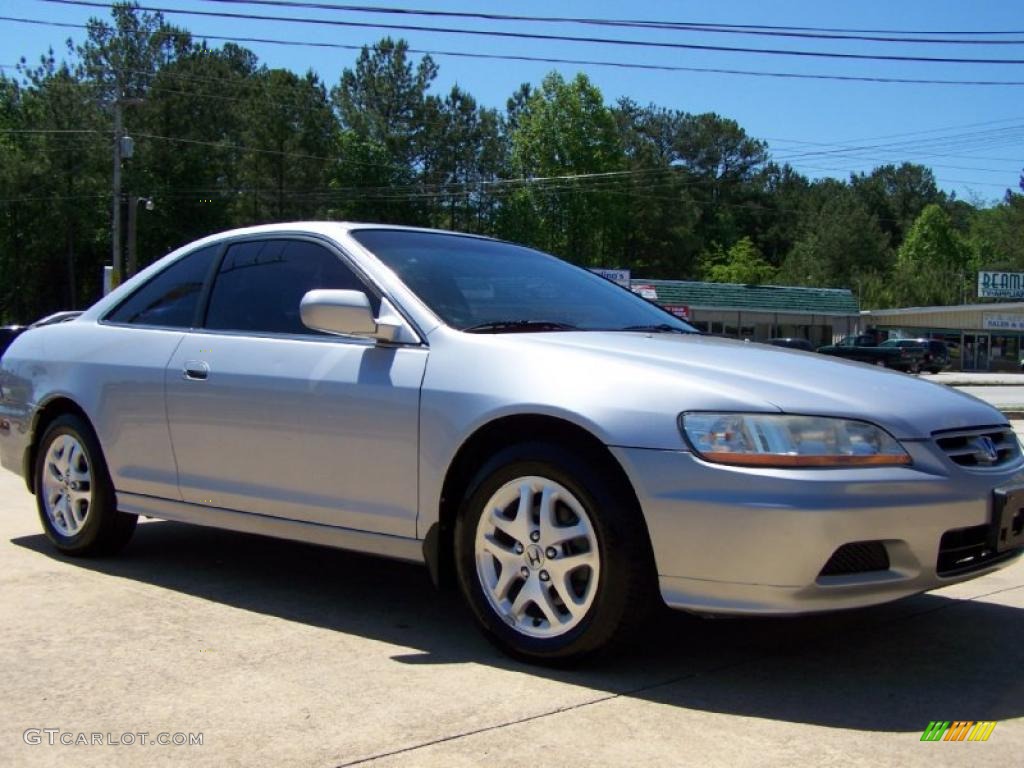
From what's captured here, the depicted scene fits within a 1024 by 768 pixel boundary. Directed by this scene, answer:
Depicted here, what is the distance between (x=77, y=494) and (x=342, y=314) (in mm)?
2108

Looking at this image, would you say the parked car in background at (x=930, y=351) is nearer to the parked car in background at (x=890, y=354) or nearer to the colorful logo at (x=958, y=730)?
the parked car in background at (x=890, y=354)

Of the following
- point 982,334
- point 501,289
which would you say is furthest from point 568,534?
point 982,334

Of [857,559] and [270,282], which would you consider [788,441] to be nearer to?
[857,559]

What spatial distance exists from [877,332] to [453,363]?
60.6m

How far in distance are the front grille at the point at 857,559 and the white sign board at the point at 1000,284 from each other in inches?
2558

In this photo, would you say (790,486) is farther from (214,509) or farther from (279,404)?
(214,509)

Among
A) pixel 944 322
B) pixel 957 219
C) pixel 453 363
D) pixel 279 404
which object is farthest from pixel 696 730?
pixel 957 219

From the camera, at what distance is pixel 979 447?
3578 millimetres

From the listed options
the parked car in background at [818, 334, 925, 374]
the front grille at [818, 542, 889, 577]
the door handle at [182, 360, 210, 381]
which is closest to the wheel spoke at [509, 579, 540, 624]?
the front grille at [818, 542, 889, 577]

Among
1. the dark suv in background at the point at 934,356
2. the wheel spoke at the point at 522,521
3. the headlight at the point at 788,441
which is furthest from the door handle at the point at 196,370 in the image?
the dark suv in background at the point at 934,356

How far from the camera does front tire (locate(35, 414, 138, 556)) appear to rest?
504 centimetres

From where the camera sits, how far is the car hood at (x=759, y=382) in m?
3.29

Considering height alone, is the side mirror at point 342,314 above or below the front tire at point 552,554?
above

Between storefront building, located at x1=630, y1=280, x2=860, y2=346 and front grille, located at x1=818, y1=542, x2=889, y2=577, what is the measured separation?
49.0 meters
